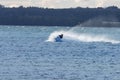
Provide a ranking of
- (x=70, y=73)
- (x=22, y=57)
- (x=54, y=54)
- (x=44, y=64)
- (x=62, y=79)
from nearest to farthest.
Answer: (x=62, y=79) < (x=70, y=73) < (x=44, y=64) < (x=22, y=57) < (x=54, y=54)

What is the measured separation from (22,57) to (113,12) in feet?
424

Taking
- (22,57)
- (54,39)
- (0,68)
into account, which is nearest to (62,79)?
(0,68)

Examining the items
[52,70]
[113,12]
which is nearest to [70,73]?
[52,70]

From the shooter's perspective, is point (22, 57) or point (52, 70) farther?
point (22, 57)

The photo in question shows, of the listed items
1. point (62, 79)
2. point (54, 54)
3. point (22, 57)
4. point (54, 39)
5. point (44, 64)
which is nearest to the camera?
point (62, 79)

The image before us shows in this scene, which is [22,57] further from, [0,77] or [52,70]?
[0,77]

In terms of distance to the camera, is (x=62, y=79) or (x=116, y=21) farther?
(x=116, y=21)

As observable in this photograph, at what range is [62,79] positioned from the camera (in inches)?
1752

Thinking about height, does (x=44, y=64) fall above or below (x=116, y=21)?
above

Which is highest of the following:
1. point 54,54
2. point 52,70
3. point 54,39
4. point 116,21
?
point 52,70

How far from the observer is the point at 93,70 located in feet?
162

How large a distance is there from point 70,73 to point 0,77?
4446 millimetres

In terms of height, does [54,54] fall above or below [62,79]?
below

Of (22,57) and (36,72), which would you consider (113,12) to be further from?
(36,72)
